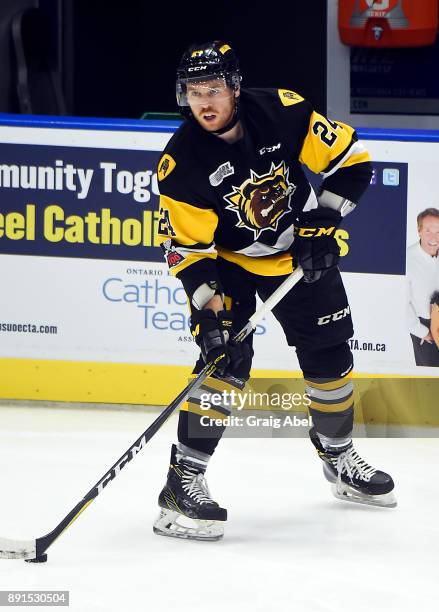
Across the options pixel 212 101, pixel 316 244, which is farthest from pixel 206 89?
pixel 316 244

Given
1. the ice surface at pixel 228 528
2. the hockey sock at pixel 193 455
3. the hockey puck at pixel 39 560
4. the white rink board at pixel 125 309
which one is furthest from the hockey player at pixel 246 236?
the white rink board at pixel 125 309

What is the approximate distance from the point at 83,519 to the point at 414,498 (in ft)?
3.03

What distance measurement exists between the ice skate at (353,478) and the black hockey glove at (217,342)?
50 centimetres

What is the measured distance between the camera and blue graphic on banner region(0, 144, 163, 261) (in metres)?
4.70

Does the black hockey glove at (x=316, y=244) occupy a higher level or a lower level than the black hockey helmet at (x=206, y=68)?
lower

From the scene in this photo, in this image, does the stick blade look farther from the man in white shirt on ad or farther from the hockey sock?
the man in white shirt on ad

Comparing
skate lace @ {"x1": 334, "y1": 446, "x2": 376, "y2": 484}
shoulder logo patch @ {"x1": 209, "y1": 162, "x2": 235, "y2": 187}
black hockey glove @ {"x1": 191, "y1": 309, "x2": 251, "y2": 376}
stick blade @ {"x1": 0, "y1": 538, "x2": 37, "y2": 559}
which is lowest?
stick blade @ {"x1": 0, "y1": 538, "x2": 37, "y2": 559}

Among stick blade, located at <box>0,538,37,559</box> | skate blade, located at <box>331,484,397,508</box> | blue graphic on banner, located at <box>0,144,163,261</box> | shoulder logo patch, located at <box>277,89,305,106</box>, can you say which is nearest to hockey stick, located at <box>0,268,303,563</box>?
stick blade, located at <box>0,538,37,559</box>

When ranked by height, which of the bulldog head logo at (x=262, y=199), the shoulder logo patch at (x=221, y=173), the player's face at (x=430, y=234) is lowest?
the player's face at (x=430, y=234)

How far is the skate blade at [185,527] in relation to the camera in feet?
11.2

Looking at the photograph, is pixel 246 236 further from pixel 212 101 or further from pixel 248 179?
pixel 212 101

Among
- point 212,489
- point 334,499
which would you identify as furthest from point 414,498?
point 212,489

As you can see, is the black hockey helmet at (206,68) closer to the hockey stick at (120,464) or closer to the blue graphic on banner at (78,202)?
the hockey stick at (120,464)

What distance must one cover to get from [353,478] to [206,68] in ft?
3.91
